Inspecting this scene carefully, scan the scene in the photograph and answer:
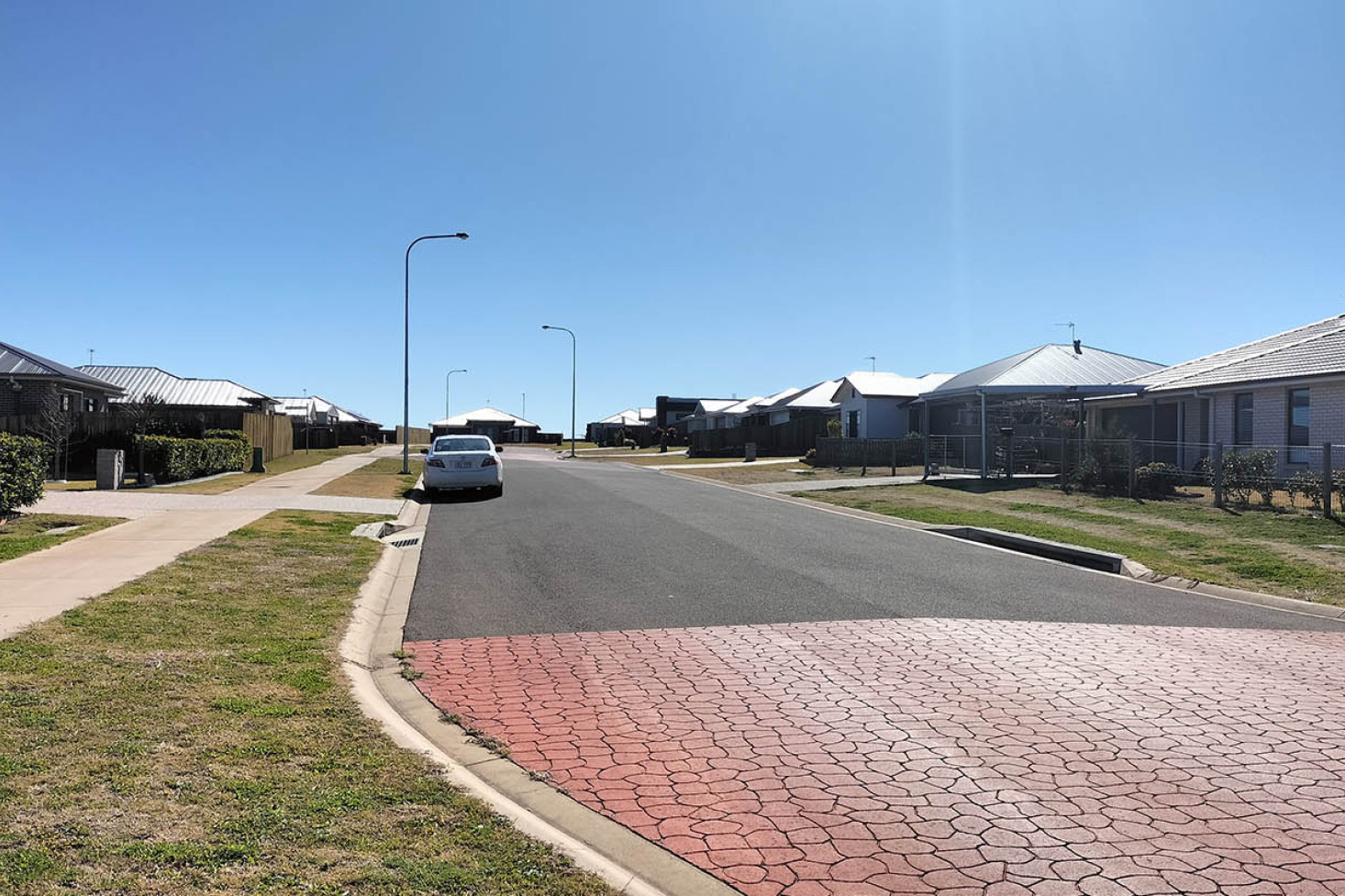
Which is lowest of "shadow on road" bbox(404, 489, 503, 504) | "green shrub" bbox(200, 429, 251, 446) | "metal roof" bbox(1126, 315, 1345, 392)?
"shadow on road" bbox(404, 489, 503, 504)

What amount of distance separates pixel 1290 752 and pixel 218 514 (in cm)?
1496

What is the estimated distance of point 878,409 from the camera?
151ft

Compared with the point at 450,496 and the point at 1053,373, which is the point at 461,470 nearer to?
the point at 450,496

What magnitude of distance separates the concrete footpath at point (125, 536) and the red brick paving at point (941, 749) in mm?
3378

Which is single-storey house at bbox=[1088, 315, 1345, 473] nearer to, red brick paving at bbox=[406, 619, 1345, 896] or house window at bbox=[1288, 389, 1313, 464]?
house window at bbox=[1288, 389, 1313, 464]

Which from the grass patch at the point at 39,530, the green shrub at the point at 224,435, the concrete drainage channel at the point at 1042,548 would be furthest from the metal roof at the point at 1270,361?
the green shrub at the point at 224,435

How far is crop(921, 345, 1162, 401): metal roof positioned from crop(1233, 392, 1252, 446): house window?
161 inches

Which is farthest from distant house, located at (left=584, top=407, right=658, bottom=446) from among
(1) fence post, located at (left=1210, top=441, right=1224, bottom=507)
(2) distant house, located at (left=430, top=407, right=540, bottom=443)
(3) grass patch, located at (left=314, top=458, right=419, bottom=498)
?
(1) fence post, located at (left=1210, top=441, right=1224, bottom=507)

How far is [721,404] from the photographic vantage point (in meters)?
77.3

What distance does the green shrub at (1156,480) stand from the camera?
2108 cm

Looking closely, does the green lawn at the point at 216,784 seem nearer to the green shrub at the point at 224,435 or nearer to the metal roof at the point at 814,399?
the green shrub at the point at 224,435

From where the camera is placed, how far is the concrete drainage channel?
497 inches

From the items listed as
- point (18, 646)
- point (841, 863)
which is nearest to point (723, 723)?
point (841, 863)

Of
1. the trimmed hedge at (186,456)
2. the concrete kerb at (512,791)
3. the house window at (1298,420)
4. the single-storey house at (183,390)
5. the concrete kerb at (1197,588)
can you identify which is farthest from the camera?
the single-storey house at (183,390)
